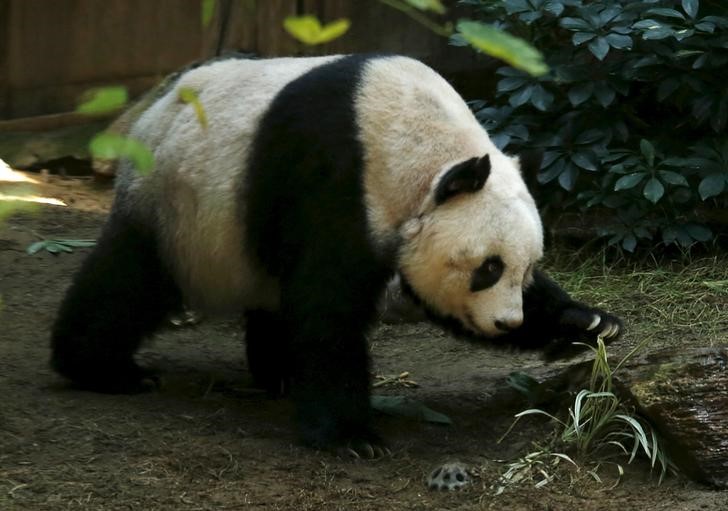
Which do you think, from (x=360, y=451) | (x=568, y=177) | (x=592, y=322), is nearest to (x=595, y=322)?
(x=592, y=322)

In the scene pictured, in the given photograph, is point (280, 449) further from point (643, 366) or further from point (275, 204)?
point (643, 366)

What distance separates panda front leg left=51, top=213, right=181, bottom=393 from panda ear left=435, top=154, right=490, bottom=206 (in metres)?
1.44

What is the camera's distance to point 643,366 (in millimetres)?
4508

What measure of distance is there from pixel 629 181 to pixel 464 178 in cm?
273

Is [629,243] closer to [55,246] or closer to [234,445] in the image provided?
[234,445]

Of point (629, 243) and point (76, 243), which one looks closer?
point (629, 243)

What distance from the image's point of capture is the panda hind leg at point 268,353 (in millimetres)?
5324

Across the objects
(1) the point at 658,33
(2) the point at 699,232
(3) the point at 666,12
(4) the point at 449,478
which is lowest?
(4) the point at 449,478

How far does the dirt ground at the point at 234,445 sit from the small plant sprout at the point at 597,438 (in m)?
0.08

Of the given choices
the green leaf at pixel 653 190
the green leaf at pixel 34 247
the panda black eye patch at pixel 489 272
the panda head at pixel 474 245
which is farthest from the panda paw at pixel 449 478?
the green leaf at pixel 34 247

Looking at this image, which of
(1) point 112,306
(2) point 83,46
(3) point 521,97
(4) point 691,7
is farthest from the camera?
(2) point 83,46

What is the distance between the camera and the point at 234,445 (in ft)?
14.9

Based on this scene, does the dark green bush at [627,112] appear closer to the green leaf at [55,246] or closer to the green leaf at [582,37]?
the green leaf at [582,37]

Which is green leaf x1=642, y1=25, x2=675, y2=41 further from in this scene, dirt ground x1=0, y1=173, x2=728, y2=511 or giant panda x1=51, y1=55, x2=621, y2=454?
giant panda x1=51, y1=55, x2=621, y2=454
